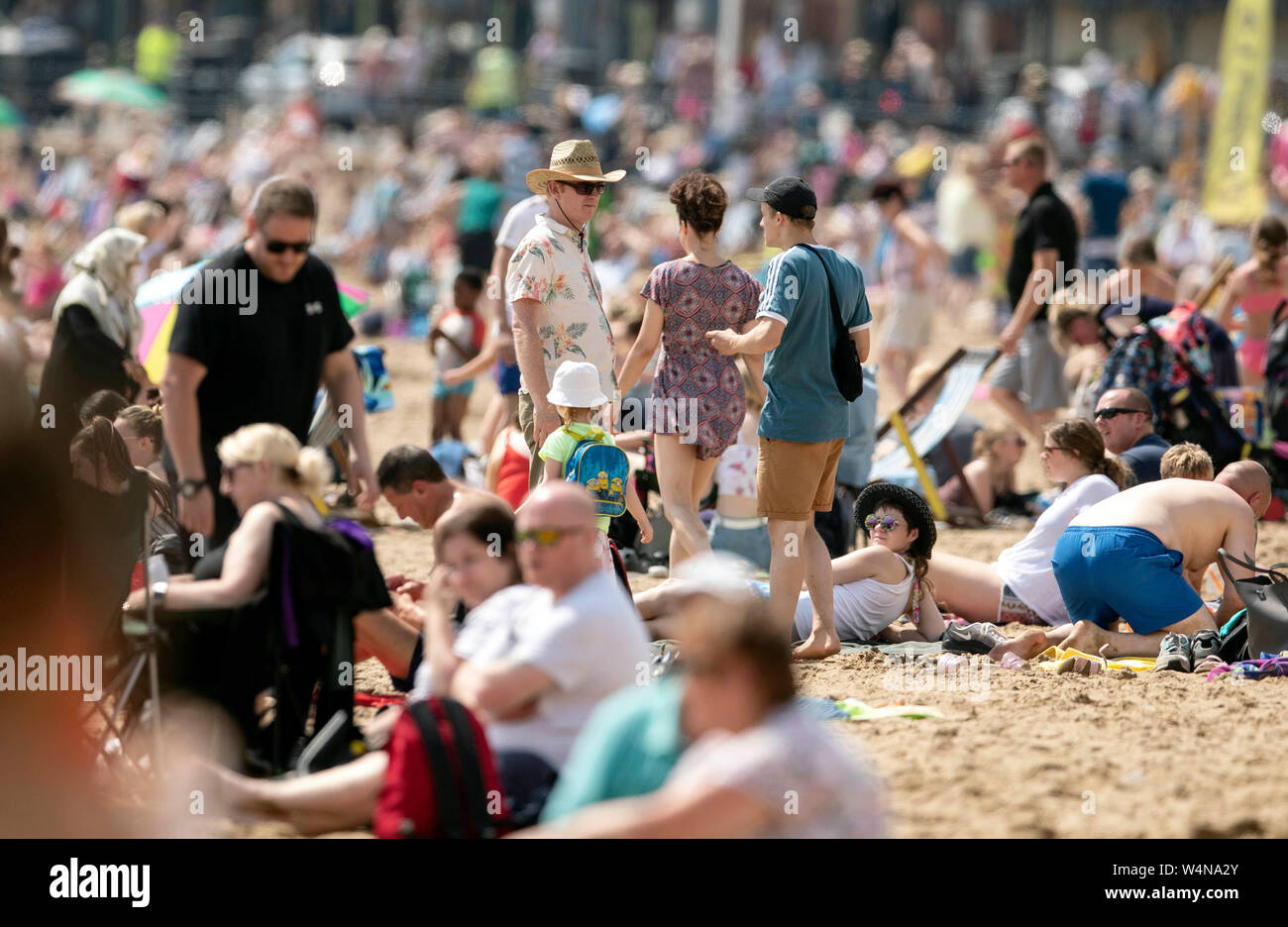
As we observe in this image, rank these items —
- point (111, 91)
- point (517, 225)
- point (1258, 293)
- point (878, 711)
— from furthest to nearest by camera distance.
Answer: point (111, 91), point (1258, 293), point (517, 225), point (878, 711)

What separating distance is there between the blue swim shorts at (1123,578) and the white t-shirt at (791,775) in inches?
111

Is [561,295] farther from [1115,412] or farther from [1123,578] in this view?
[1115,412]

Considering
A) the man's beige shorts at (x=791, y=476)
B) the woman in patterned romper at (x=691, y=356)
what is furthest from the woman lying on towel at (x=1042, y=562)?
the woman in patterned romper at (x=691, y=356)

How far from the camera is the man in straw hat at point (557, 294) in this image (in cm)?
598

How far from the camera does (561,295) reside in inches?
239

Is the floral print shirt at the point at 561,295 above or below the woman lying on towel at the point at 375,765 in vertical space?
above

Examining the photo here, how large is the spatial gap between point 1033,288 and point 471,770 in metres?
5.56

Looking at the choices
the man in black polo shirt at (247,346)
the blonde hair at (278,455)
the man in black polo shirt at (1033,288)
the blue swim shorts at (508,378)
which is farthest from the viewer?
the man in black polo shirt at (1033,288)

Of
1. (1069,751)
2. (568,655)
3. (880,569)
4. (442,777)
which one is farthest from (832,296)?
(442,777)

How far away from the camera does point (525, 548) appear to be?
4039 mm

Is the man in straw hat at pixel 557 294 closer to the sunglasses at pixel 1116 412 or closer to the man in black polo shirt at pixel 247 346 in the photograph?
the man in black polo shirt at pixel 247 346

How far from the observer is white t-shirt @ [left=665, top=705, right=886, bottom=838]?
3.28 meters
